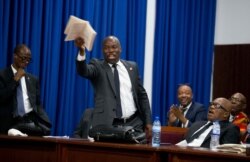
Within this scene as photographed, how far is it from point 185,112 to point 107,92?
1525mm

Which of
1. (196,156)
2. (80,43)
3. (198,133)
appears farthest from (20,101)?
(196,156)

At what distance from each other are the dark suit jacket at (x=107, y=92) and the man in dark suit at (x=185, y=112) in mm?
914

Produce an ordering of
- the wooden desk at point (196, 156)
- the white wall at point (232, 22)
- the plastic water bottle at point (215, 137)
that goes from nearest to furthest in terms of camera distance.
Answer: the wooden desk at point (196, 156)
the plastic water bottle at point (215, 137)
the white wall at point (232, 22)

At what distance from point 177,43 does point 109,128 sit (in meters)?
3.49

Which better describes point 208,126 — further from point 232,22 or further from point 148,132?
point 232,22

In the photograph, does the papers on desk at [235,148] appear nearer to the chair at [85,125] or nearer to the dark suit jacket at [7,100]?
the chair at [85,125]

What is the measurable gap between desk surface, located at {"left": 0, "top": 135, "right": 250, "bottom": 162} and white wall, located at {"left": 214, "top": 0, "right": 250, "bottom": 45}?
4.04m

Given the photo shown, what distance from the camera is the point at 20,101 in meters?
4.68

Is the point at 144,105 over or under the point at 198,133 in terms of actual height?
over

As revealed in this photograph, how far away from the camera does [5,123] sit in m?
4.55

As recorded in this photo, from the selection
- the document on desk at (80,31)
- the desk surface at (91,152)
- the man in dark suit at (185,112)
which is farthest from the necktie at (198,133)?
the document on desk at (80,31)

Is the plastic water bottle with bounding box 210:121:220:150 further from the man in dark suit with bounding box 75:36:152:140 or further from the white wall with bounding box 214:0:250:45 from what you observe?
the white wall with bounding box 214:0:250:45

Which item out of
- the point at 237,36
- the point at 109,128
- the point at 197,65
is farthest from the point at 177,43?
the point at 109,128

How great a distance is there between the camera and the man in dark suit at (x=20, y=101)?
14.8 feet
